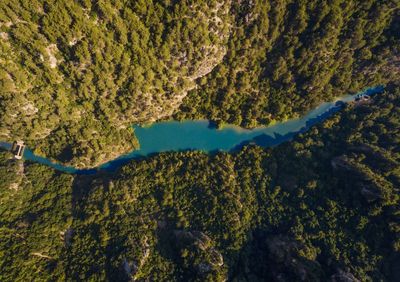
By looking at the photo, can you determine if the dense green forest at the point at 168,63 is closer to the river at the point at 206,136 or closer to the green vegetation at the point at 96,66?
the green vegetation at the point at 96,66

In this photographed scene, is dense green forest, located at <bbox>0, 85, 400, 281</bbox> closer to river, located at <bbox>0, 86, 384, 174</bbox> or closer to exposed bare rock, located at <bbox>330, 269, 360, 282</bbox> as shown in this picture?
exposed bare rock, located at <bbox>330, 269, 360, 282</bbox>

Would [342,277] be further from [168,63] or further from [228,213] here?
[168,63]

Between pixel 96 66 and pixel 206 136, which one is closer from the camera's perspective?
pixel 96 66

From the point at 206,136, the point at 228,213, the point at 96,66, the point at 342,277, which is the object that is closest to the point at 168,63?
the point at 96,66

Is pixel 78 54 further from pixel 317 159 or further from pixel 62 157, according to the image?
pixel 317 159

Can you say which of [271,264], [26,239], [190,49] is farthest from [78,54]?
[271,264]

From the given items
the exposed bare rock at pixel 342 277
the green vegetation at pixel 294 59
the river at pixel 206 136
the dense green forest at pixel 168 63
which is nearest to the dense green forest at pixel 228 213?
the exposed bare rock at pixel 342 277

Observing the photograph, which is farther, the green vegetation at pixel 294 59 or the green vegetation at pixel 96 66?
the green vegetation at pixel 294 59
